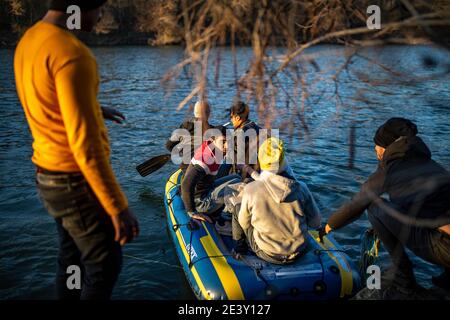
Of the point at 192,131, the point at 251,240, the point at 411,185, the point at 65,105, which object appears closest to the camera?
the point at 65,105

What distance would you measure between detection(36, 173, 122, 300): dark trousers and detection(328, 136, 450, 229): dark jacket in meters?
2.24

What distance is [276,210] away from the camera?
3.59 metres

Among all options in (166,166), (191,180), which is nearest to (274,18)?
(191,180)

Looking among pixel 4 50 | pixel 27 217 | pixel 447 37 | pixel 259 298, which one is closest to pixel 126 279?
pixel 259 298

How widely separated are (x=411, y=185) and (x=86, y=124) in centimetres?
272

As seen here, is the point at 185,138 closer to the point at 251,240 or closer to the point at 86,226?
the point at 251,240

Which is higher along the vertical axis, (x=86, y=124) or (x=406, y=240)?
(x=86, y=124)

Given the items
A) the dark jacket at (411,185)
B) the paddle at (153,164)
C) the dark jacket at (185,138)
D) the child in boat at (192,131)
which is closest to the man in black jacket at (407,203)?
the dark jacket at (411,185)

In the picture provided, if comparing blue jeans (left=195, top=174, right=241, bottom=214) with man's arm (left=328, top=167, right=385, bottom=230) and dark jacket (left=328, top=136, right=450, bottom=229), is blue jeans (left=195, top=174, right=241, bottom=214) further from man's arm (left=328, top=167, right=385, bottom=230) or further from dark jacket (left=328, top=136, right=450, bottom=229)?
dark jacket (left=328, top=136, right=450, bottom=229)

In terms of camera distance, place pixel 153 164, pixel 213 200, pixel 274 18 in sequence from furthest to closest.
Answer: pixel 153 164 < pixel 213 200 < pixel 274 18

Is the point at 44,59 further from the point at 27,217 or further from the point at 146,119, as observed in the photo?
the point at 146,119

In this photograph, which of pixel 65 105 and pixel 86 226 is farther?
pixel 86 226

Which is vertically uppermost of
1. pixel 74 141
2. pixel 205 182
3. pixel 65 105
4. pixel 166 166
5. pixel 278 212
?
pixel 65 105

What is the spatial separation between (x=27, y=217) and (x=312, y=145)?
22.8ft
